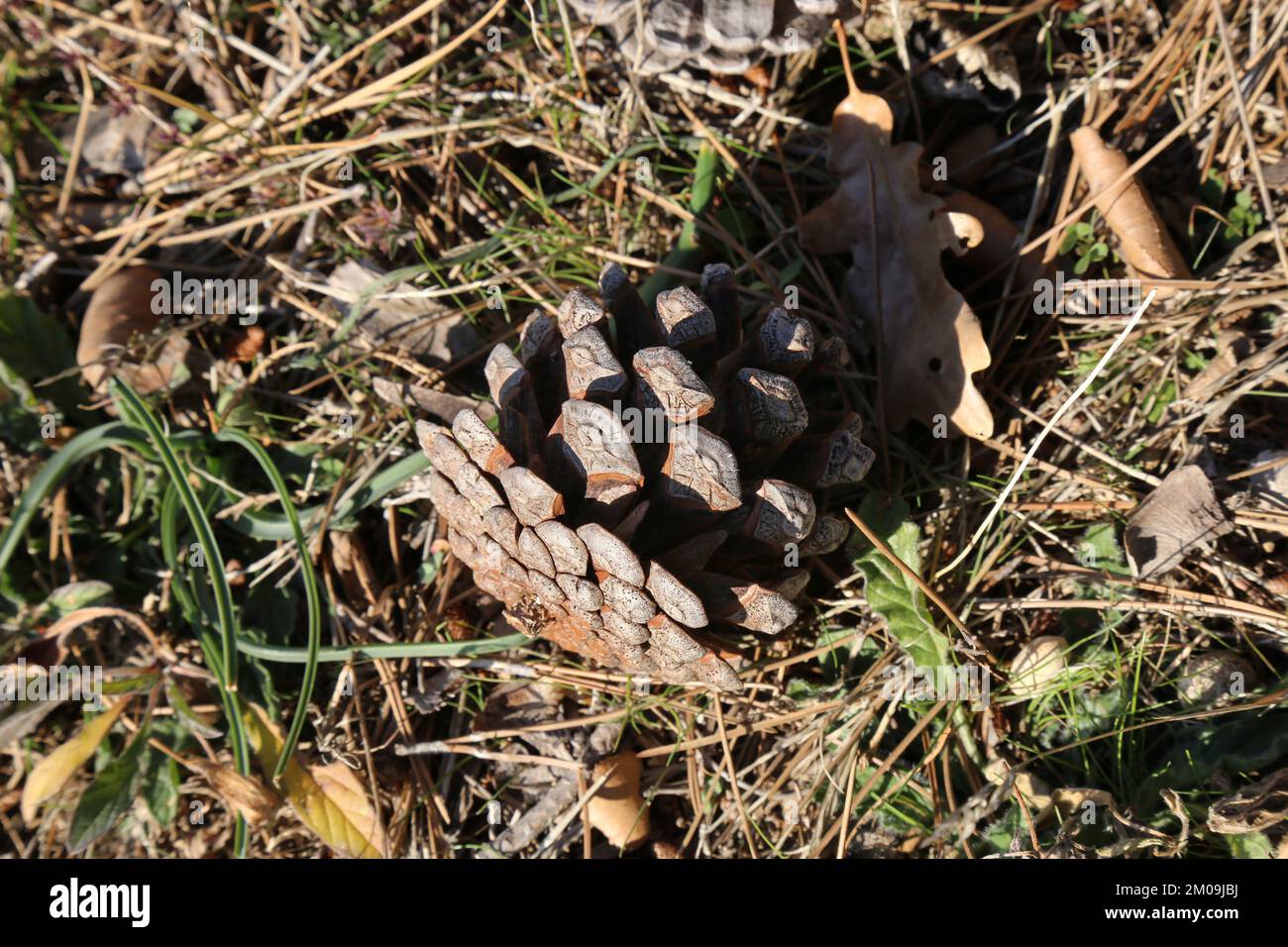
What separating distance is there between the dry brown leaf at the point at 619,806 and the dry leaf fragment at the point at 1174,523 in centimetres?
114

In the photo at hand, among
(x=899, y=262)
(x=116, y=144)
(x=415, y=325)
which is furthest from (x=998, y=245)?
(x=116, y=144)

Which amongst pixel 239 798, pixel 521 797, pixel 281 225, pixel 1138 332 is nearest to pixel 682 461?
pixel 521 797

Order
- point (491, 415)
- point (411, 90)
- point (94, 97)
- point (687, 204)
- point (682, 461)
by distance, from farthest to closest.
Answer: point (94, 97) → point (411, 90) → point (687, 204) → point (491, 415) → point (682, 461)

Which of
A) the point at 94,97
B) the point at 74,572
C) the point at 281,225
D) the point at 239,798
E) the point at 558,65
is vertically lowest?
the point at 239,798

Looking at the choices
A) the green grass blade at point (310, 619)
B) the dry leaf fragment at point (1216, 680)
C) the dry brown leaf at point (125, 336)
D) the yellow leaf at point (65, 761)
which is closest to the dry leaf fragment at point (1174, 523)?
the dry leaf fragment at point (1216, 680)

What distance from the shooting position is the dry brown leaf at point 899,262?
1.86m

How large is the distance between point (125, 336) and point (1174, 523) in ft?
8.24

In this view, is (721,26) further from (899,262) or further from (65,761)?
(65,761)

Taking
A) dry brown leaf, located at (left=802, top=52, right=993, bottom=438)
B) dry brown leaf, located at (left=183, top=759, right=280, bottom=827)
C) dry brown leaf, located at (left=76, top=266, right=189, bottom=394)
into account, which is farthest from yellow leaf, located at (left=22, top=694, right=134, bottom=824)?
dry brown leaf, located at (left=802, top=52, right=993, bottom=438)

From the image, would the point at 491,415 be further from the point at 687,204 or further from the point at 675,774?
the point at 675,774

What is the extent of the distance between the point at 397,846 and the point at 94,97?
2.24 m

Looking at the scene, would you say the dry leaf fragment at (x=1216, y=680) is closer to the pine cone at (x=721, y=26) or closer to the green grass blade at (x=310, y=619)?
the pine cone at (x=721, y=26)

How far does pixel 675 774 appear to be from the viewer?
6.42ft

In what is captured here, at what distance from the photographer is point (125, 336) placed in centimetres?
229
